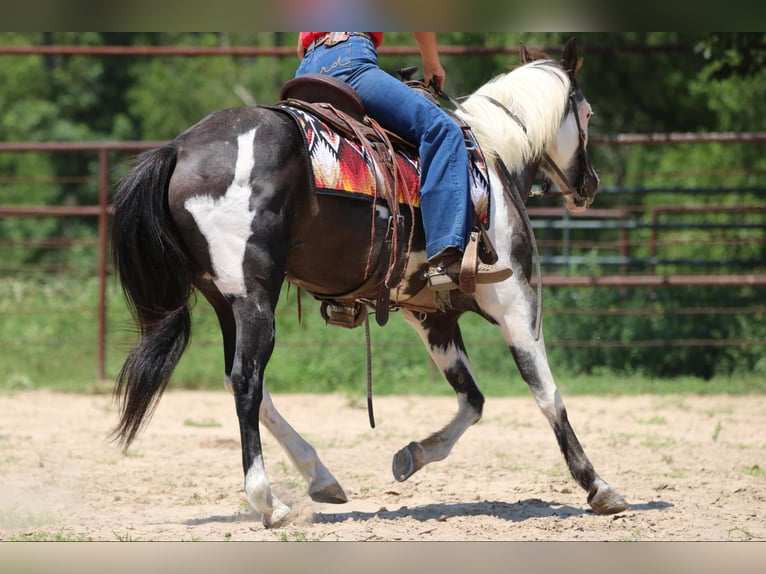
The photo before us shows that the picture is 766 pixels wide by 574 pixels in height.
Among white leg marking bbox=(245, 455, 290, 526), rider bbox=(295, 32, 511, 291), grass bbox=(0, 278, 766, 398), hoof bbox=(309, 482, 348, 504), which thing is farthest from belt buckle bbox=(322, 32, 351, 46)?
grass bbox=(0, 278, 766, 398)

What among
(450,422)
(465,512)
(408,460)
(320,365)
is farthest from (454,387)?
(320,365)

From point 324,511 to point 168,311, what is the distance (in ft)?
4.01

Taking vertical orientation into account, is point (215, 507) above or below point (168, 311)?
below

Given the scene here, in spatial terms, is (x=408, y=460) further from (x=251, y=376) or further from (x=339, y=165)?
(x=339, y=165)

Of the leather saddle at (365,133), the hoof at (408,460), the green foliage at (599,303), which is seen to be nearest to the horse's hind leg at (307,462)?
the hoof at (408,460)

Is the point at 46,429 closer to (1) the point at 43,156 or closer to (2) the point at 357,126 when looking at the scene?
(2) the point at 357,126

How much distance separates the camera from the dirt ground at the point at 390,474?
402cm

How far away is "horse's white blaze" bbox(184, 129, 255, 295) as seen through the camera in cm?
372

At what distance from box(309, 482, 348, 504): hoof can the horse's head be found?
1.95 m

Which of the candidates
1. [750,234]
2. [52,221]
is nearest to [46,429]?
[750,234]

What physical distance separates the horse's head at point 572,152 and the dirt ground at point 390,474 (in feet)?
5.02

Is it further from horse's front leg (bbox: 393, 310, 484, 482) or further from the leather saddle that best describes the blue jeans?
horse's front leg (bbox: 393, 310, 484, 482)
